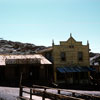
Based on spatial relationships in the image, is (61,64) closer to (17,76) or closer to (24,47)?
(17,76)

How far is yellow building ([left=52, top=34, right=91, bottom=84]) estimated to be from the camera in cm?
3841

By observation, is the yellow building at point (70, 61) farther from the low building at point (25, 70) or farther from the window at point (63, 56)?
the low building at point (25, 70)

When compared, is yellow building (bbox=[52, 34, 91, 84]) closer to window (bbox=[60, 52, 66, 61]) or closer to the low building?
window (bbox=[60, 52, 66, 61])

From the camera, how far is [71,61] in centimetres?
3931

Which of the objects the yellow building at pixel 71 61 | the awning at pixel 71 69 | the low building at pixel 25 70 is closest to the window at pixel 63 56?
the yellow building at pixel 71 61

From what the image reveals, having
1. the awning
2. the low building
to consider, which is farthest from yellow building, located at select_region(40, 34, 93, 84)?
the low building

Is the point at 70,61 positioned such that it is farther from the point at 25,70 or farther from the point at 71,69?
the point at 25,70

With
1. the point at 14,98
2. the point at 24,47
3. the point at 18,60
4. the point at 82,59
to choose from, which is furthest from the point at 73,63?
the point at 24,47

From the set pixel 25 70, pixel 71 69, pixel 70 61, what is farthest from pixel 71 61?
pixel 25 70

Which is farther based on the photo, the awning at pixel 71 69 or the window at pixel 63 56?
the window at pixel 63 56

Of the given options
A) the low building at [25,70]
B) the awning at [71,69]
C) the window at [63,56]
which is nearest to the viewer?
the low building at [25,70]

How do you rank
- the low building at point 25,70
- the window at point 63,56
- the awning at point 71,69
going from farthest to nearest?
the window at point 63,56 < the awning at point 71,69 < the low building at point 25,70

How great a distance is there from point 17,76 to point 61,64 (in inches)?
320

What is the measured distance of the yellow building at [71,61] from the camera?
38406 mm
